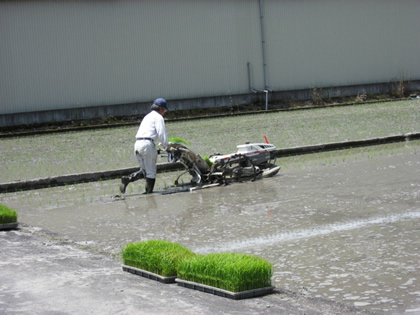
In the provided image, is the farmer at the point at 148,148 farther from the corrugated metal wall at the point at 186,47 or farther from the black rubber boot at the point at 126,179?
the corrugated metal wall at the point at 186,47

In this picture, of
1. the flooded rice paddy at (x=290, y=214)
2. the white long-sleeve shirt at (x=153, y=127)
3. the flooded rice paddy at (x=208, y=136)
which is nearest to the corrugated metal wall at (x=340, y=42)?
the flooded rice paddy at (x=208, y=136)

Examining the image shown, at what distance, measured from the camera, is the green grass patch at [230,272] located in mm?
5945

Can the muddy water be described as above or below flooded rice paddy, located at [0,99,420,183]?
below

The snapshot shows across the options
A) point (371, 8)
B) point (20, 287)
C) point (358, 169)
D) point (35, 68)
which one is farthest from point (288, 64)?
point (20, 287)

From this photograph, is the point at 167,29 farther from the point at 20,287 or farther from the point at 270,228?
the point at 20,287

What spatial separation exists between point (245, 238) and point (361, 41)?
31990mm

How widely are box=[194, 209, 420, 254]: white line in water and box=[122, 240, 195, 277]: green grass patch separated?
105cm

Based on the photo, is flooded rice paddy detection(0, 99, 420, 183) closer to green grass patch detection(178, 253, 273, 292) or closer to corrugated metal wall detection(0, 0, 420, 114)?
corrugated metal wall detection(0, 0, 420, 114)

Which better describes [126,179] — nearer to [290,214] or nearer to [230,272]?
[290,214]

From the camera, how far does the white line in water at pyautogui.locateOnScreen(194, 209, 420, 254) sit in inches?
325

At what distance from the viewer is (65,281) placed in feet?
22.1

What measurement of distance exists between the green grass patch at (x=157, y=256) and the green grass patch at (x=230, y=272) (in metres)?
0.27

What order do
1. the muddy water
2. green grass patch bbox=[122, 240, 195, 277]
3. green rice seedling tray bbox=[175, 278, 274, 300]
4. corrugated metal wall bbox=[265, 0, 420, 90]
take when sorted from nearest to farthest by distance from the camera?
green rice seedling tray bbox=[175, 278, 274, 300], the muddy water, green grass patch bbox=[122, 240, 195, 277], corrugated metal wall bbox=[265, 0, 420, 90]

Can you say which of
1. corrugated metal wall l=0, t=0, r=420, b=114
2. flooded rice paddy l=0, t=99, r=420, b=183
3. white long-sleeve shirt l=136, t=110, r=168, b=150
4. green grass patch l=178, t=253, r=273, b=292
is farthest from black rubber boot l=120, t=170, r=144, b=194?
corrugated metal wall l=0, t=0, r=420, b=114
